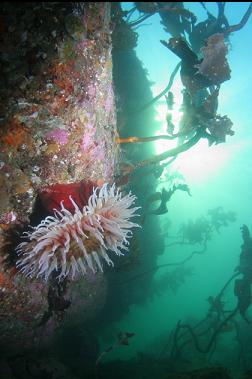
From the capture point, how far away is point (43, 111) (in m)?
2.96

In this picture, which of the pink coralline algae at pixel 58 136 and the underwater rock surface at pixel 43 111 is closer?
the underwater rock surface at pixel 43 111

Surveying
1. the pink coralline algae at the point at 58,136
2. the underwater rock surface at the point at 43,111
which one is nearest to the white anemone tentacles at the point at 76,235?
the underwater rock surface at the point at 43,111

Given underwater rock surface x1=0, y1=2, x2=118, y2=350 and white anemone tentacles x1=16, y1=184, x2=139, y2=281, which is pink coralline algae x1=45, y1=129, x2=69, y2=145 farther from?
white anemone tentacles x1=16, y1=184, x2=139, y2=281

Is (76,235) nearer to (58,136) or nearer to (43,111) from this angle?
(58,136)

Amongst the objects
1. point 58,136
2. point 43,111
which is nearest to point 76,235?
point 58,136

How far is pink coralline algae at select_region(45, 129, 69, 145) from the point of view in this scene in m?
3.10

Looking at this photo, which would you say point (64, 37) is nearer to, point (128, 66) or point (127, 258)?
point (127, 258)

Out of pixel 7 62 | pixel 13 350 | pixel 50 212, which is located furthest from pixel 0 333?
pixel 7 62

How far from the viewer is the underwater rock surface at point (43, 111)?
2652mm

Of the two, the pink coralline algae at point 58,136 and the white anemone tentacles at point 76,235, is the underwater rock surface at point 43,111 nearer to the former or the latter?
the pink coralline algae at point 58,136

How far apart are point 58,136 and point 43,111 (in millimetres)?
309

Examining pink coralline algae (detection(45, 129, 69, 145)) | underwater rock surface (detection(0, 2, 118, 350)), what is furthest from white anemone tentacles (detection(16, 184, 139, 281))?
pink coralline algae (detection(45, 129, 69, 145))

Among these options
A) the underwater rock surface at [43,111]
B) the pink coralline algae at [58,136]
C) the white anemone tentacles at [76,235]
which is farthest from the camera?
the pink coralline algae at [58,136]

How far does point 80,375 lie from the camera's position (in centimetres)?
627
